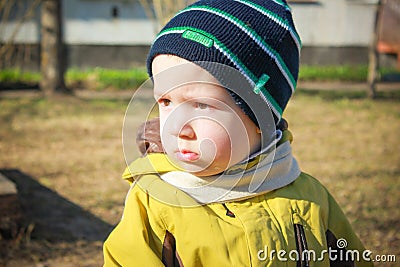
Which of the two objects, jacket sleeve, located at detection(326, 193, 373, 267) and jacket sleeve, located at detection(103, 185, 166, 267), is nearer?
jacket sleeve, located at detection(103, 185, 166, 267)

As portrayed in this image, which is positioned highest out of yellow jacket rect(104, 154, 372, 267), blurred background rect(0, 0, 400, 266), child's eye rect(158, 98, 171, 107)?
child's eye rect(158, 98, 171, 107)

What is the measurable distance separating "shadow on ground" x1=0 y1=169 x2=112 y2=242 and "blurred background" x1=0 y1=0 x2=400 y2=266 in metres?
0.01

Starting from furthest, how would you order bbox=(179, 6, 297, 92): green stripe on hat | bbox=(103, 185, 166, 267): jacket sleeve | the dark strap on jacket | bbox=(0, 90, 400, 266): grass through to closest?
1. bbox=(0, 90, 400, 266): grass
2. the dark strap on jacket
3. bbox=(179, 6, 297, 92): green stripe on hat
4. bbox=(103, 185, 166, 267): jacket sleeve

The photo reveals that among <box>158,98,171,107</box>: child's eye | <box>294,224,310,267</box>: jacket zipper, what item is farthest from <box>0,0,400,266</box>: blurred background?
<box>294,224,310,267</box>: jacket zipper

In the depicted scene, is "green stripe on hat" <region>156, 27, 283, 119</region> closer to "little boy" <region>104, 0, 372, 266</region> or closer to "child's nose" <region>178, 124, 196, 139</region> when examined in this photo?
"little boy" <region>104, 0, 372, 266</region>

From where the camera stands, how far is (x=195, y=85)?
1805 millimetres

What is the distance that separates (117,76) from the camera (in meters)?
12.5

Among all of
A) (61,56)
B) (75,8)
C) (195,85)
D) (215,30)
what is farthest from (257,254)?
(75,8)

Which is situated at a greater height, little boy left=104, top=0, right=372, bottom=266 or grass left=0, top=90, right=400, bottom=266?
little boy left=104, top=0, right=372, bottom=266

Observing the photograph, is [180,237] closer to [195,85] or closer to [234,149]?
[234,149]

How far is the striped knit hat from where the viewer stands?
1.84 m

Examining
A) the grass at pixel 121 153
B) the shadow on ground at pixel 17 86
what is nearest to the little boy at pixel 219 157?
the grass at pixel 121 153

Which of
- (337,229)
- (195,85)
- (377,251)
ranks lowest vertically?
(377,251)

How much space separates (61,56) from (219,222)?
8761 mm
